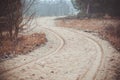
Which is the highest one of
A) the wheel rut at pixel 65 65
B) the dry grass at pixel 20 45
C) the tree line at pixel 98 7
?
the tree line at pixel 98 7

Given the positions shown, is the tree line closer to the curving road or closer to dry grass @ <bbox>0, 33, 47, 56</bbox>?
the curving road

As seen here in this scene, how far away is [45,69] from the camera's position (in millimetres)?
13062

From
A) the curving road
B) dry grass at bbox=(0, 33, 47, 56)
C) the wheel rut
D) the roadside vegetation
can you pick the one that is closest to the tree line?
the curving road

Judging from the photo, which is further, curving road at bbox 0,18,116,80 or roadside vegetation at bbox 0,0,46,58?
roadside vegetation at bbox 0,0,46,58

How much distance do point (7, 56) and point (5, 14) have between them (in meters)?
3.33

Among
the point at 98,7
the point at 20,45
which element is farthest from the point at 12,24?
the point at 98,7

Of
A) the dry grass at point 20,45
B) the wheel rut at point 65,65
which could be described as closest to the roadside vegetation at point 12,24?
the dry grass at point 20,45

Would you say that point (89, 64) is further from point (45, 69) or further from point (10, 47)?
point (10, 47)

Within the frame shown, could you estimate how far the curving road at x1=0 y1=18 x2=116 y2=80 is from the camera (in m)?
12.0

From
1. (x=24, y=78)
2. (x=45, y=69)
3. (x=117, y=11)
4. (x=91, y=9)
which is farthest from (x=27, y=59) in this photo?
(x=91, y=9)

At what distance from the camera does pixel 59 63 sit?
14.2 meters

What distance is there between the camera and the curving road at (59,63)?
39.4ft

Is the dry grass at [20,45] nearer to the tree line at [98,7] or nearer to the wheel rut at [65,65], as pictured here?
the wheel rut at [65,65]

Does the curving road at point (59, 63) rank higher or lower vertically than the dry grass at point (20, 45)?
lower
